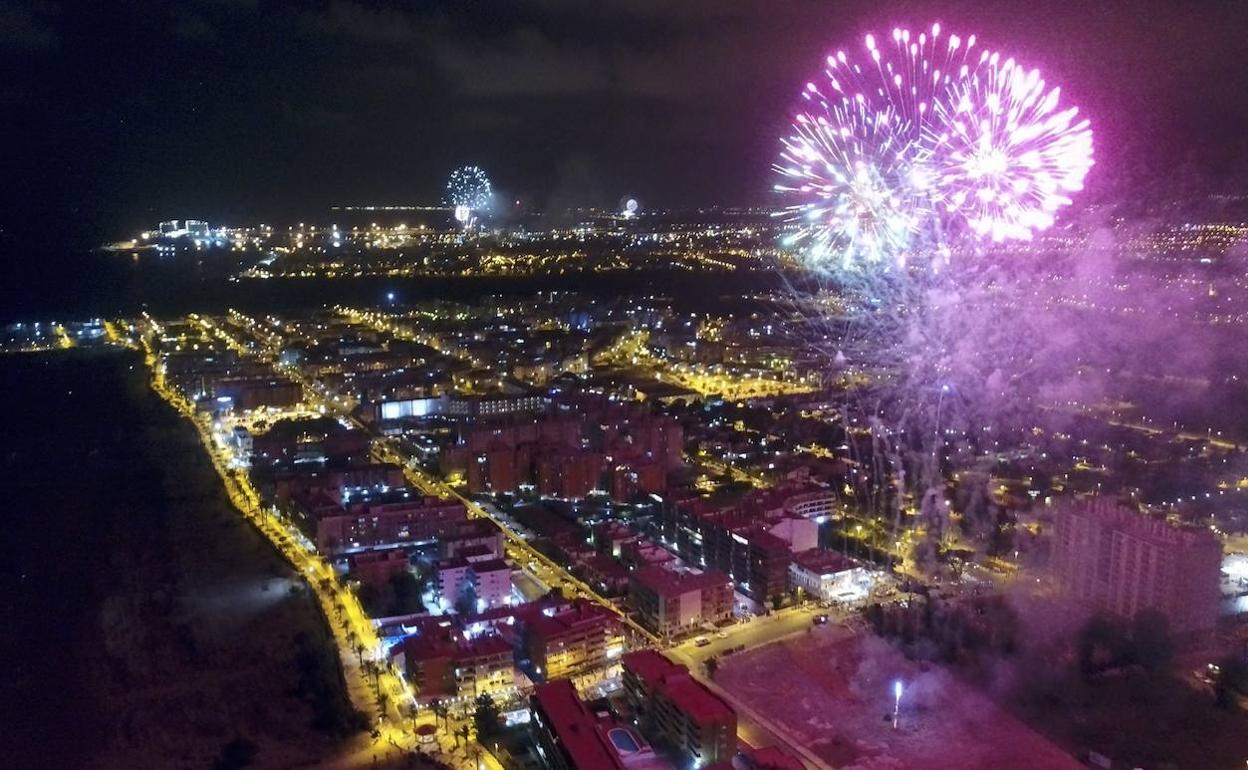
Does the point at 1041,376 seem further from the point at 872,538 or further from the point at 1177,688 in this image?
the point at 1177,688

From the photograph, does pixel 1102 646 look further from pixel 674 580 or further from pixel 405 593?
pixel 405 593

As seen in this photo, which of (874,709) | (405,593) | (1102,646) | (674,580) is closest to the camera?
(874,709)

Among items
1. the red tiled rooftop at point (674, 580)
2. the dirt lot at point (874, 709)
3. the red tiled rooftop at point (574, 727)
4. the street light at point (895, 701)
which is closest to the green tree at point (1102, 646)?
the dirt lot at point (874, 709)

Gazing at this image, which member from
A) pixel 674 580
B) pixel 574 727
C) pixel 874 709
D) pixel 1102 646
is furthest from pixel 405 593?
pixel 1102 646

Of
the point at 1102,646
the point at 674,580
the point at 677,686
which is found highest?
the point at 674,580

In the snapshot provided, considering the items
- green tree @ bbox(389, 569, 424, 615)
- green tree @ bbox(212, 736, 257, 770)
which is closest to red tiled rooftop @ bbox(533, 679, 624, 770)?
green tree @ bbox(212, 736, 257, 770)

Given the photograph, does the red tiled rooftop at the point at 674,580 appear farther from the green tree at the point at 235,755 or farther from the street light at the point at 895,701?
the green tree at the point at 235,755

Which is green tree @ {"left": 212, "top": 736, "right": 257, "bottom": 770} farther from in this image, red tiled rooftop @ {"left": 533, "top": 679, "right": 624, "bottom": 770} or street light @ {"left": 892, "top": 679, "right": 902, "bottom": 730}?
street light @ {"left": 892, "top": 679, "right": 902, "bottom": 730}

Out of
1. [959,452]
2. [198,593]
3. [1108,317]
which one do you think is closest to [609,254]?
[1108,317]

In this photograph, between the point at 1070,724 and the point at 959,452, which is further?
the point at 959,452
